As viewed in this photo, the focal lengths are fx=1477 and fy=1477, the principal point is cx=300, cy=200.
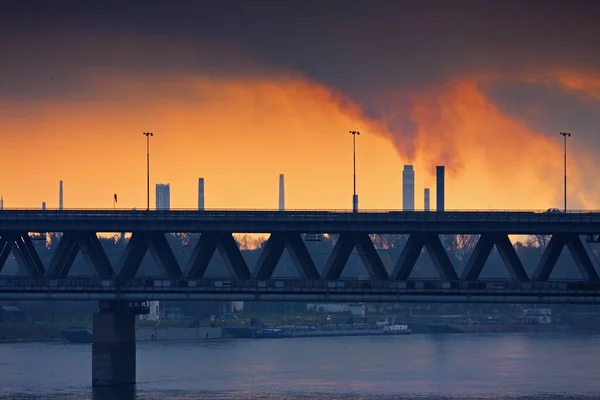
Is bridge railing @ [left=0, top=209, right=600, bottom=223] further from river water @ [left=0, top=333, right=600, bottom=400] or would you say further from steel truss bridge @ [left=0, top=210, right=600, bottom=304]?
river water @ [left=0, top=333, right=600, bottom=400]

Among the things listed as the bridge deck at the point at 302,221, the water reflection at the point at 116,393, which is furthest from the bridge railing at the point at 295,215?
the water reflection at the point at 116,393

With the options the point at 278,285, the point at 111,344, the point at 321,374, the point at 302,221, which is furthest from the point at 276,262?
the point at 321,374

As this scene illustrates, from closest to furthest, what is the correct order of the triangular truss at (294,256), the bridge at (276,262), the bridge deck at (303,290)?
1. the bridge deck at (303,290)
2. the bridge at (276,262)
3. the triangular truss at (294,256)

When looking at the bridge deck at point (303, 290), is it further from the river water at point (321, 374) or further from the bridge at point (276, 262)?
the river water at point (321, 374)

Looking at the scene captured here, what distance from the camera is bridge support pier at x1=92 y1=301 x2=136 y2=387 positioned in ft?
447

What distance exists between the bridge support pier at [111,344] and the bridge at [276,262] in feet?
0.30

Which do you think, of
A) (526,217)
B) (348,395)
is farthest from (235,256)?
(526,217)

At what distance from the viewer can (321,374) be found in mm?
156125

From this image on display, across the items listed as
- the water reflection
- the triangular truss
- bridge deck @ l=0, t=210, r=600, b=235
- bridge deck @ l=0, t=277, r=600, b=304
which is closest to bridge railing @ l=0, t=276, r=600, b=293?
bridge deck @ l=0, t=277, r=600, b=304

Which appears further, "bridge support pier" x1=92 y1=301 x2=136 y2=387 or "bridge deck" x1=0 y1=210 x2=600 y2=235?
"bridge support pier" x1=92 y1=301 x2=136 y2=387

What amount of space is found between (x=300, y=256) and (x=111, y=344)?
67.0 ft

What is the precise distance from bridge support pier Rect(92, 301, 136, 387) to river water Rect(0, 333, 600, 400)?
2032mm

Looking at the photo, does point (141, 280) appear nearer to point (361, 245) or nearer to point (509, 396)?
point (361, 245)

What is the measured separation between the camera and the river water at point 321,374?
438 feet
